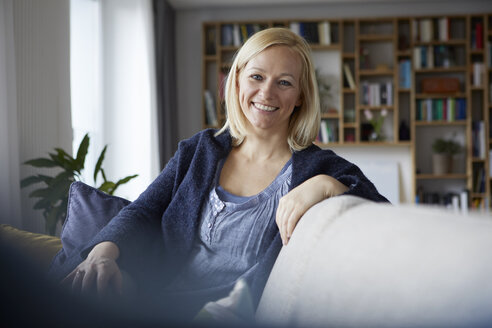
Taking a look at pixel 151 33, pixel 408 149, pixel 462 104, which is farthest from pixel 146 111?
pixel 462 104

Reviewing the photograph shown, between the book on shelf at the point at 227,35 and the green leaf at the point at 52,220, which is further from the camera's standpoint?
the book on shelf at the point at 227,35

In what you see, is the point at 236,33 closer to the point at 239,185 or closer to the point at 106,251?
the point at 239,185

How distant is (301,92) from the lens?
4.65 ft

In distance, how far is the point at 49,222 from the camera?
96.2 inches

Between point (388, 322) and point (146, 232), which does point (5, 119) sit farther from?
point (388, 322)

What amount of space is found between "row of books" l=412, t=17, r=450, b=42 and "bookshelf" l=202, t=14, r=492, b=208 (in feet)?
0.04

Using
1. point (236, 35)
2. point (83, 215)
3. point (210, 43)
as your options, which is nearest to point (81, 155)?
point (83, 215)

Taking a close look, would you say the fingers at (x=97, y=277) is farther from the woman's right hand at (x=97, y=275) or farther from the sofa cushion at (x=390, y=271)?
the sofa cushion at (x=390, y=271)

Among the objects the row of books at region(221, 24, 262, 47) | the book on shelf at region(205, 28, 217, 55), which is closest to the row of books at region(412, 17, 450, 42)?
the row of books at region(221, 24, 262, 47)

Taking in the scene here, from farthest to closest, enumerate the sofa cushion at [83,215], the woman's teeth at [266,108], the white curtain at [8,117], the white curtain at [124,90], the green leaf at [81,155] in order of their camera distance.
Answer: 1. the white curtain at [124,90]
2. the green leaf at [81,155]
3. the white curtain at [8,117]
4. the woman's teeth at [266,108]
5. the sofa cushion at [83,215]

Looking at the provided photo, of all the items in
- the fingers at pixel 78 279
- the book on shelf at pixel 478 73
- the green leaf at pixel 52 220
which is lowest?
the green leaf at pixel 52 220

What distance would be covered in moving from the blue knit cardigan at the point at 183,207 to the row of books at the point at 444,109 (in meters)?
4.67

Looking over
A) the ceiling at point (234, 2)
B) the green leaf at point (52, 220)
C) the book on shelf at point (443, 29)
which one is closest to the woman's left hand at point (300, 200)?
the green leaf at point (52, 220)

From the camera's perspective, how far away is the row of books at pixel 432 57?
18.4ft
